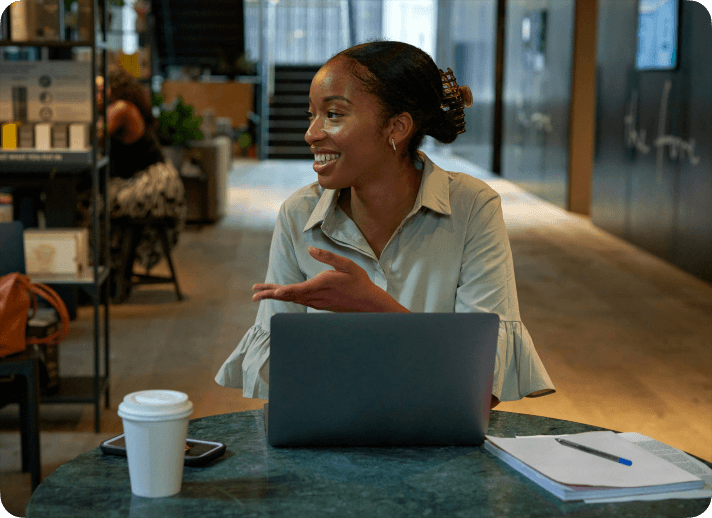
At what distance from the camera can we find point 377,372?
1.13 m

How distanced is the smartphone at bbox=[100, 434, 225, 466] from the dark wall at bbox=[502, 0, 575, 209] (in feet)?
27.8

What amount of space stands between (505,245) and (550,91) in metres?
8.61

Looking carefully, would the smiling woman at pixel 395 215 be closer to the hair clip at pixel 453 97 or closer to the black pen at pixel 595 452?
the hair clip at pixel 453 97

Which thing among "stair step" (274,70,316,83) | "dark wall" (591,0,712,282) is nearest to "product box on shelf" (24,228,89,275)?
"dark wall" (591,0,712,282)

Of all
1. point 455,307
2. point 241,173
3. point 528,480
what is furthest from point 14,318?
point 241,173

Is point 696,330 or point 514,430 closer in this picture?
point 514,430

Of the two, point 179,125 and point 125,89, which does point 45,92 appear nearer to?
point 125,89

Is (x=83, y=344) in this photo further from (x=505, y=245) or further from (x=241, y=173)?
(x=241, y=173)

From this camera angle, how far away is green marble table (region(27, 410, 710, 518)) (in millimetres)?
1057

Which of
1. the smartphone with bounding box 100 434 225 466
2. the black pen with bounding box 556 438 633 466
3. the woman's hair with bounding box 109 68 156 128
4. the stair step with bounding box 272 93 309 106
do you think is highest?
the stair step with bounding box 272 93 309 106

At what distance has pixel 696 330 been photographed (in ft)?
15.2

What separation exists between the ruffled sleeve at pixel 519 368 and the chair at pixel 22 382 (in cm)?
154

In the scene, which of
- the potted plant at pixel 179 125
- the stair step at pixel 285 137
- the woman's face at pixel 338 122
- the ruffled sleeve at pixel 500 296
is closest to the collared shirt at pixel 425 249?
the ruffled sleeve at pixel 500 296

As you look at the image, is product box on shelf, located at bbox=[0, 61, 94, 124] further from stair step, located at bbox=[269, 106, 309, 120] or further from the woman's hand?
stair step, located at bbox=[269, 106, 309, 120]
